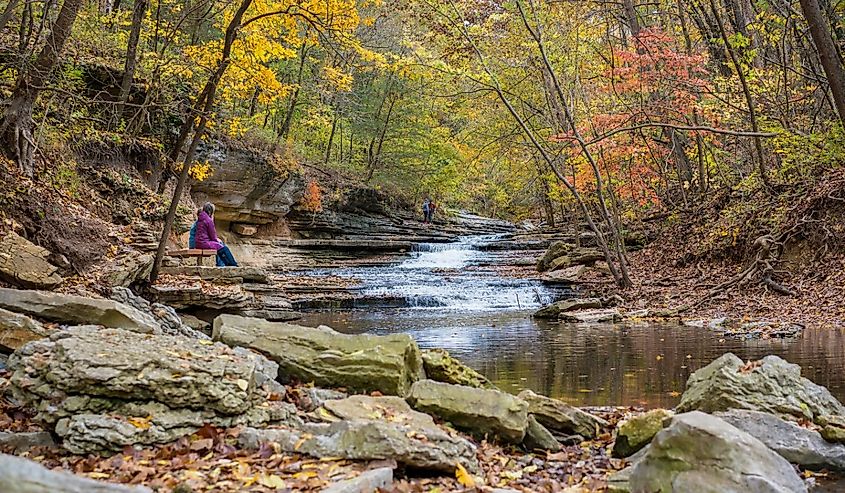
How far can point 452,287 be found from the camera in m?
16.3

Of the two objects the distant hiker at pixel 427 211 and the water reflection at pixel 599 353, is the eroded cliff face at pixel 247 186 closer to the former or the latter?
the water reflection at pixel 599 353

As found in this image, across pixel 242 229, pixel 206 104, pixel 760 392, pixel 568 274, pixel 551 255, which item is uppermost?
pixel 206 104

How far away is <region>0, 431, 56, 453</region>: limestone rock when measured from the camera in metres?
3.61

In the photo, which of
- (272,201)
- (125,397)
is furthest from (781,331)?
(272,201)

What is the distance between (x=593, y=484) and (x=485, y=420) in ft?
3.29

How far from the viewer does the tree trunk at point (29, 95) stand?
26.0 ft

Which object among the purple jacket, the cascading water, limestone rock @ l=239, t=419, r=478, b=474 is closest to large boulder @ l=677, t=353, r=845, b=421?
limestone rock @ l=239, t=419, r=478, b=474

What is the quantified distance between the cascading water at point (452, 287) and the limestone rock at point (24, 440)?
11.2 metres

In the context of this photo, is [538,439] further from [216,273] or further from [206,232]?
[206,232]

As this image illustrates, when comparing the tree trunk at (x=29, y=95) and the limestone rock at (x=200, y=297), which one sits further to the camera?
the limestone rock at (x=200, y=297)

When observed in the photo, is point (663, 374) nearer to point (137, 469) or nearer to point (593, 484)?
point (593, 484)

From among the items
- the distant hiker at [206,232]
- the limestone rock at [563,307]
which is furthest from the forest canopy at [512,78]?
the limestone rock at [563,307]

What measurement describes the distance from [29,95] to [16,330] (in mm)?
4824

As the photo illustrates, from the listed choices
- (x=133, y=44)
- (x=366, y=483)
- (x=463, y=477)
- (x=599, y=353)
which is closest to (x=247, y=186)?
(x=133, y=44)
